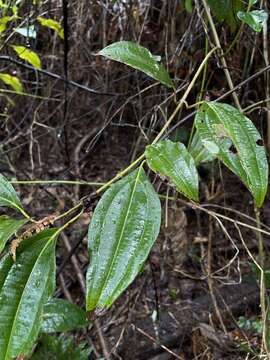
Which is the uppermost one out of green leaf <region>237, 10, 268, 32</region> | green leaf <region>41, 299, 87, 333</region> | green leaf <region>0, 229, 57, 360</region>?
green leaf <region>237, 10, 268, 32</region>

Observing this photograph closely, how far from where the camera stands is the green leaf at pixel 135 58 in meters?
0.80

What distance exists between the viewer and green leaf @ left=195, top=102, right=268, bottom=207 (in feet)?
2.21

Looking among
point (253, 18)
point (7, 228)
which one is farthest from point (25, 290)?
point (253, 18)

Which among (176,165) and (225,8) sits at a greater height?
(225,8)

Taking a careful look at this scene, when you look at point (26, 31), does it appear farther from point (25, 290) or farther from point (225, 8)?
point (25, 290)

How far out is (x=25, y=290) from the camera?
2.20ft

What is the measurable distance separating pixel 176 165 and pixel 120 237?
125mm

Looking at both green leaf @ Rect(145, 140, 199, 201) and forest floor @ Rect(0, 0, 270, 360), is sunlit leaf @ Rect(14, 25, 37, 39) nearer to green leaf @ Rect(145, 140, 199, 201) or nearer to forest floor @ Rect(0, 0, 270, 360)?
forest floor @ Rect(0, 0, 270, 360)

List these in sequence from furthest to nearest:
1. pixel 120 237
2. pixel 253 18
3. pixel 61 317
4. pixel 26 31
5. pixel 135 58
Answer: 1. pixel 26 31
2. pixel 61 317
3. pixel 253 18
4. pixel 135 58
5. pixel 120 237

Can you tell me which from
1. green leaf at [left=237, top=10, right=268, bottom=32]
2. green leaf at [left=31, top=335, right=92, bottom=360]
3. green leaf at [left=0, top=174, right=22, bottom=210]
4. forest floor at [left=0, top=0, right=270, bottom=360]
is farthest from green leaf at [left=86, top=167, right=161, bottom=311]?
green leaf at [left=31, top=335, right=92, bottom=360]

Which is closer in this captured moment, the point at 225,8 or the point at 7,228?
the point at 7,228

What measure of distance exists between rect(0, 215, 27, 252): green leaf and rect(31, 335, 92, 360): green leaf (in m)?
0.72

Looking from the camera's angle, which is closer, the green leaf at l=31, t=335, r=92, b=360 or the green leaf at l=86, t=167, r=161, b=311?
the green leaf at l=86, t=167, r=161, b=311

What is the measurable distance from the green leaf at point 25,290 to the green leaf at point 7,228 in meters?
0.03
